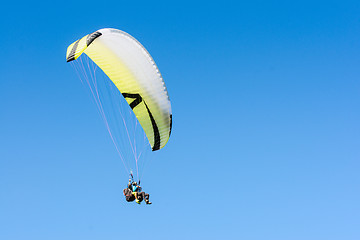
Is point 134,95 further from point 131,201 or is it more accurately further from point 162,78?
point 131,201

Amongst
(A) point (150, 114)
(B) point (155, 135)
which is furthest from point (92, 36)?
(B) point (155, 135)

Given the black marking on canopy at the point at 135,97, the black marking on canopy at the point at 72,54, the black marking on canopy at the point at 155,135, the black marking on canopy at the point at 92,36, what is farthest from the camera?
the black marking on canopy at the point at 155,135

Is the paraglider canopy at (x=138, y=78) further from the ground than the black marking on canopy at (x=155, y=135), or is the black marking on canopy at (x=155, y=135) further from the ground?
the paraglider canopy at (x=138, y=78)

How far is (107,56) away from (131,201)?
7.21 metres

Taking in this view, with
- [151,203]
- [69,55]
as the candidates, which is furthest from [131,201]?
[69,55]

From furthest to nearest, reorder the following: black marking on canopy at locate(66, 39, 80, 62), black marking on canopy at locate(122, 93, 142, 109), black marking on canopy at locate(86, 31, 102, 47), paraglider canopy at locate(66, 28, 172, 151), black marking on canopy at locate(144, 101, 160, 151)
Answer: black marking on canopy at locate(144, 101, 160, 151) → black marking on canopy at locate(122, 93, 142, 109) → paraglider canopy at locate(66, 28, 172, 151) → black marking on canopy at locate(86, 31, 102, 47) → black marking on canopy at locate(66, 39, 80, 62)

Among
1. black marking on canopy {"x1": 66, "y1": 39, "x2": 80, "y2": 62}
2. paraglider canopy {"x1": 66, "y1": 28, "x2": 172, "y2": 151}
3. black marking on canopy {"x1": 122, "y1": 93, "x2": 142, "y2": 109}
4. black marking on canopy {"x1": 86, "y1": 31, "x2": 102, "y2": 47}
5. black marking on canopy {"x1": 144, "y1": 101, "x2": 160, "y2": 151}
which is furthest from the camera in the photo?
black marking on canopy {"x1": 144, "y1": 101, "x2": 160, "y2": 151}

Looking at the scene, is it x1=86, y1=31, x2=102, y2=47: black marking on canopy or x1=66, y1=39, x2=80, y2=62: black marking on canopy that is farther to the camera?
x1=86, y1=31, x2=102, y2=47: black marking on canopy

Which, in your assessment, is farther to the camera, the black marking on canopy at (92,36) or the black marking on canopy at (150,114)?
the black marking on canopy at (150,114)

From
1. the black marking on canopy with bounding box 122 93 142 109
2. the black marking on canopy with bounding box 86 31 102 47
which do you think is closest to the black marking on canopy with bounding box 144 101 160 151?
the black marking on canopy with bounding box 122 93 142 109

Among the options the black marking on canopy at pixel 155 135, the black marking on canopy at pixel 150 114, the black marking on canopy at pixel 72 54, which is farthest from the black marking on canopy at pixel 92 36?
the black marking on canopy at pixel 155 135

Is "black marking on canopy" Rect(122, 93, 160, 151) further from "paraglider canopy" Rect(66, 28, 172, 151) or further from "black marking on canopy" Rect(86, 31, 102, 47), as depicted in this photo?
"black marking on canopy" Rect(86, 31, 102, 47)

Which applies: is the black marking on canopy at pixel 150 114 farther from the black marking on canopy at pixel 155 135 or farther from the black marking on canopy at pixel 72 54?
the black marking on canopy at pixel 72 54

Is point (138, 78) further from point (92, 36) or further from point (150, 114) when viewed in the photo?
point (92, 36)
